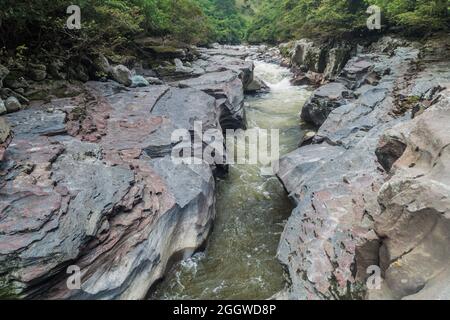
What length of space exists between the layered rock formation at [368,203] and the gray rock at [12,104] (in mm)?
7026

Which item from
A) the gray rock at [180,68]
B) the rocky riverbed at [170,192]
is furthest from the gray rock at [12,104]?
the gray rock at [180,68]

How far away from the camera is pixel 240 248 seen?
23.4 ft

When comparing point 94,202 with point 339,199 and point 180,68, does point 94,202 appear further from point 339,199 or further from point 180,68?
point 180,68

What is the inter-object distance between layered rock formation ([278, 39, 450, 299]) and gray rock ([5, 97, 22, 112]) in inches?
277

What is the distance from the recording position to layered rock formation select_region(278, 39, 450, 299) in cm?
381

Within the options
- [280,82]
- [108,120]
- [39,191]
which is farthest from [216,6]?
[39,191]

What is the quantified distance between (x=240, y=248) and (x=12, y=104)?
262 inches

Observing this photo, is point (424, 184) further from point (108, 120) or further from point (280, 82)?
point (280, 82)

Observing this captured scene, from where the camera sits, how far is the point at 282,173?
881 cm

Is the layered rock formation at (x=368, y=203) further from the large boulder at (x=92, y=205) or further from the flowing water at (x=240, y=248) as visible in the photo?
the large boulder at (x=92, y=205)

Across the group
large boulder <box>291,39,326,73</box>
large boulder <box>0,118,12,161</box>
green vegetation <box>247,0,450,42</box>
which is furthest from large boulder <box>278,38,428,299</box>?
large boulder <box>291,39,326,73</box>

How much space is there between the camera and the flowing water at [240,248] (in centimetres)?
597

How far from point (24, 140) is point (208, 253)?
450 centimetres

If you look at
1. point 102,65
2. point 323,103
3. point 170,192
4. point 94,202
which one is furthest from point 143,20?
point 94,202
